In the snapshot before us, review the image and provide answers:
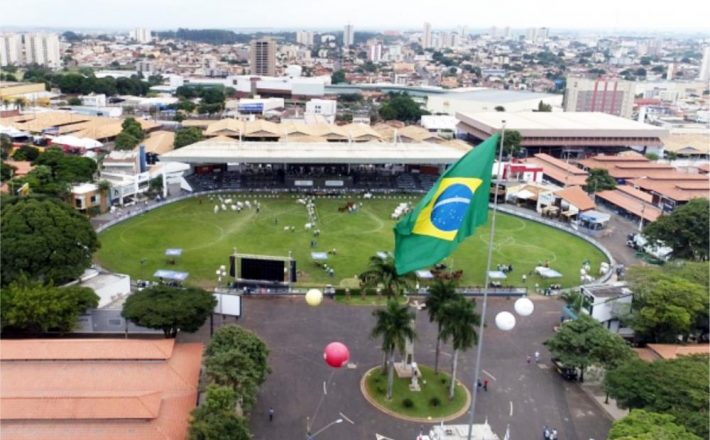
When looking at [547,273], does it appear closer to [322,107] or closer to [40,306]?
[40,306]

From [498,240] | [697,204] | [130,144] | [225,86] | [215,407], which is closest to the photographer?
[215,407]

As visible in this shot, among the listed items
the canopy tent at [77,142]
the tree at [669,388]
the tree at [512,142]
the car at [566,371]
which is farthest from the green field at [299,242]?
the tree at [512,142]

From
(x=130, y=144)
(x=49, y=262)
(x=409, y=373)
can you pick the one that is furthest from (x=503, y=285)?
(x=130, y=144)

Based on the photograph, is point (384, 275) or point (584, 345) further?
point (584, 345)

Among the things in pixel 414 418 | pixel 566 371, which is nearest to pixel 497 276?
pixel 566 371

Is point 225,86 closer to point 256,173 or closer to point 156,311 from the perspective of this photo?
point 256,173


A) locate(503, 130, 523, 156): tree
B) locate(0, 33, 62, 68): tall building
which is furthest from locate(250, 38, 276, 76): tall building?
locate(503, 130, 523, 156): tree
